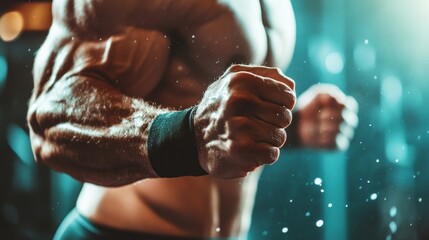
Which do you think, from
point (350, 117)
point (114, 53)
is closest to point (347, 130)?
point (350, 117)

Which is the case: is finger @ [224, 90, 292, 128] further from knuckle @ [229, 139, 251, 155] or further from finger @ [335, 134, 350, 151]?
finger @ [335, 134, 350, 151]

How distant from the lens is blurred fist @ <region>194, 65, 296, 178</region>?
30 cm

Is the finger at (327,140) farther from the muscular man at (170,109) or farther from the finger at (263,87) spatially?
the finger at (263,87)

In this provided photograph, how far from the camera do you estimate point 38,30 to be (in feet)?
1.89

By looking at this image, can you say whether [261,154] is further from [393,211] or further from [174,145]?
[393,211]

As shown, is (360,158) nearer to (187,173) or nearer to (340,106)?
(340,106)

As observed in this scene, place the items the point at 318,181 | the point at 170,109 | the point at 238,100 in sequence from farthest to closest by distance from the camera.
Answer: the point at 318,181 → the point at 170,109 → the point at 238,100

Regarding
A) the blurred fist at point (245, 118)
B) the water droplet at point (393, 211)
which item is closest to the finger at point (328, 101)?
the water droplet at point (393, 211)

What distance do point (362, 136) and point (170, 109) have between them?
221 mm

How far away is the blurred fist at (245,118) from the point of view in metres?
0.30

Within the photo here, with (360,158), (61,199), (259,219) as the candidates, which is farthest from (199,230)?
(61,199)

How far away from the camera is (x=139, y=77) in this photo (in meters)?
0.46

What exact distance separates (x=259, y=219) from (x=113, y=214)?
14 cm

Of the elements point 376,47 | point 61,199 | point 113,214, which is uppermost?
point 376,47
